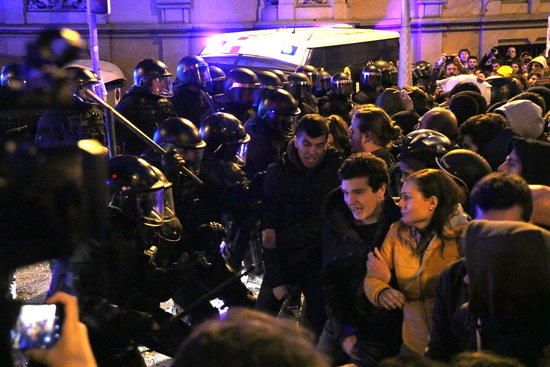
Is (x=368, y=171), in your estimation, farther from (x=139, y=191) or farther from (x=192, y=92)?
(x=192, y=92)

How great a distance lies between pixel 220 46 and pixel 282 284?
432 inches

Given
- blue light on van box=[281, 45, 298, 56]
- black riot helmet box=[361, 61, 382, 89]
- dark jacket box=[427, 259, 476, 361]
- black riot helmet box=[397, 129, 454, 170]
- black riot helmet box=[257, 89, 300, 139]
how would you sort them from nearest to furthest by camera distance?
dark jacket box=[427, 259, 476, 361]
black riot helmet box=[397, 129, 454, 170]
black riot helmet box=[257, 89, 300, 139]
black riot helmet box=[361, 61, 382, 89]
blue light on van box=[281, 45, 298, 56]

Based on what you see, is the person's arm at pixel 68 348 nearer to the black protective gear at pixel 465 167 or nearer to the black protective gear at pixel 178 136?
the black protective gear at pixel 465 167

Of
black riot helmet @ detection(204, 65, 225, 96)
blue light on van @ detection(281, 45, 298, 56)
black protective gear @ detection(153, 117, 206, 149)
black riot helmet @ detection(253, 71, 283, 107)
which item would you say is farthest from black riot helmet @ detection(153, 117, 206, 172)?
blue light on van @ detection(281, 45, 298, 56)

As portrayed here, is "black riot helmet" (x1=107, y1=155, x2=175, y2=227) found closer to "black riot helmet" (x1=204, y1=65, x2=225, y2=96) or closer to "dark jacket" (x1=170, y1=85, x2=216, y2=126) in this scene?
"dark jacket" (x1=170, y1=85, x2=216, y2=126)

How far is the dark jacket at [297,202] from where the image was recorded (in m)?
5.31

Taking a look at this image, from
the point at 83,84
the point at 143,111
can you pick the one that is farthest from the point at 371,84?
the point at 83,84

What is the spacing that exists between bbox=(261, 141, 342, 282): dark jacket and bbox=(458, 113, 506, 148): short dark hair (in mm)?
1211

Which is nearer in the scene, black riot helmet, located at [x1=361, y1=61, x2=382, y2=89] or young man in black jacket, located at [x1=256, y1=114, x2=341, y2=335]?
young man in black jacket, located at [x1=256, y1=114, x2=341, y2=335]

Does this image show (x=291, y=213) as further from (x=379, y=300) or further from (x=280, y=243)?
(x=379, y=300)

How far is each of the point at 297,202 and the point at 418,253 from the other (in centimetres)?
168

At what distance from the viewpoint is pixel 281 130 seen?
7.31m

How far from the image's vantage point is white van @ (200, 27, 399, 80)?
14750mm

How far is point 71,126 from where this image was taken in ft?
19.3
